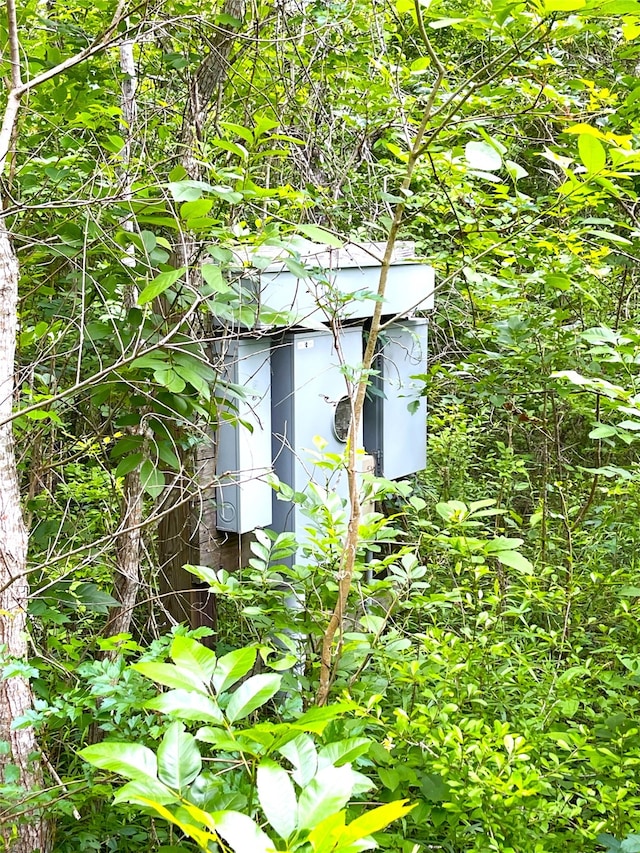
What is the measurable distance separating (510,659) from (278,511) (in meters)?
1.21

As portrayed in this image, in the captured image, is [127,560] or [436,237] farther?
[436,237]

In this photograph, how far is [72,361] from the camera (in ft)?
9.09

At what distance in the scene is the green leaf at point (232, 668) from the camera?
87cm

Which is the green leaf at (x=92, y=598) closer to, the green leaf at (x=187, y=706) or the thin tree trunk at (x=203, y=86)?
the green leaf at (x=187, y=706)

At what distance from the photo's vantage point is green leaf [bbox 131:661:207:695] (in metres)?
0.83

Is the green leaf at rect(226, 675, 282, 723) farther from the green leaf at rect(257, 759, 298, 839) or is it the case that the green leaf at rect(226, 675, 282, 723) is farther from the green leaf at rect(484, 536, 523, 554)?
the green leaf at rect(484, 536, 523, 554)

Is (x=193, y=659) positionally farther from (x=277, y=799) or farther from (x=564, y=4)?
(x=564, y=4)

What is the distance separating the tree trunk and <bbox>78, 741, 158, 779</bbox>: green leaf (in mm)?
896

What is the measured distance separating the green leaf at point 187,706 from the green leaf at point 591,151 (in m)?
1.11

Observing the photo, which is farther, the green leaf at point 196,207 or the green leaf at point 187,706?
the green leaf at point 196,207

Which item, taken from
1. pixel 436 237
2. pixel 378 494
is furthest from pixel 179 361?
pixel 436 237

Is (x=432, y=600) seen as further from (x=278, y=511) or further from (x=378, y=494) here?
(x=278, y=511)

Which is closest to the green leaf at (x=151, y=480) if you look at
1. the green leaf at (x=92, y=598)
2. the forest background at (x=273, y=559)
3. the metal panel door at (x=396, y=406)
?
the forest background at (x=273, y=559)

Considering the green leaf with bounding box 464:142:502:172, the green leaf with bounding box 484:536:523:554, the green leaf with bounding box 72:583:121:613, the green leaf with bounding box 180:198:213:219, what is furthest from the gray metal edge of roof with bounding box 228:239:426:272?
the green leaf with bounding box 72:583:121:613
